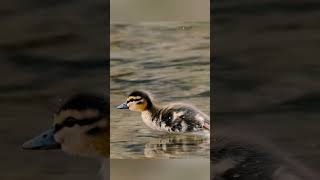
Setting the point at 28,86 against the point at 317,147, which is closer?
the point at 317,147

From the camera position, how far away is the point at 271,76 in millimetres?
1459

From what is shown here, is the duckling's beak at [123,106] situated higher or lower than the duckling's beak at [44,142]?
higher

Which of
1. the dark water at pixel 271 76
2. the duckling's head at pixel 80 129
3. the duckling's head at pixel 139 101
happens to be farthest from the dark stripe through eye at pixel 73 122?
the dark water at pixel 271 76

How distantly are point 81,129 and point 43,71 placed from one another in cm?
22

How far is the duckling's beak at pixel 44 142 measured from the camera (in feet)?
5.06

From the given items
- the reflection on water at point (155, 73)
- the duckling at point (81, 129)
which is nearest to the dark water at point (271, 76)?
the reflection on water at point (155, 73)

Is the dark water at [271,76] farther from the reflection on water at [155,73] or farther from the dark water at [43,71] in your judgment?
the dark water at [43,71]

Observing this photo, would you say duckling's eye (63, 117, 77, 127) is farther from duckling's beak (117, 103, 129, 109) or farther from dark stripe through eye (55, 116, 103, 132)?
duckling's beak (117, 103, 129, 109)

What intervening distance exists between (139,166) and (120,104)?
195 millimetres

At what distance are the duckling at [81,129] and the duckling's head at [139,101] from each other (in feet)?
0.25

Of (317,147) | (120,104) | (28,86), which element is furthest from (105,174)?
(317,147)

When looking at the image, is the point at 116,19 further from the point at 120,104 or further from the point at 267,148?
the point at 267,148

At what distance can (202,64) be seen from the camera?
1.49 meters

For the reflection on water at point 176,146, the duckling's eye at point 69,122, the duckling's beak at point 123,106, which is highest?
the duckling's beak at point 123,106
